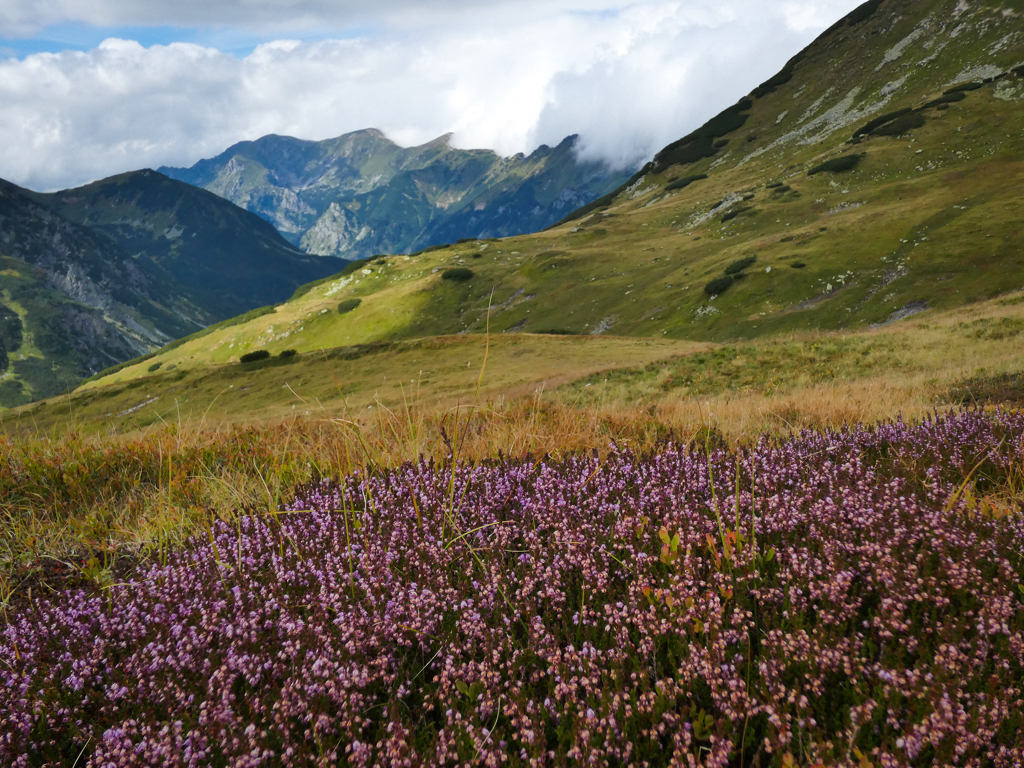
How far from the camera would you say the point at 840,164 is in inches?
3046

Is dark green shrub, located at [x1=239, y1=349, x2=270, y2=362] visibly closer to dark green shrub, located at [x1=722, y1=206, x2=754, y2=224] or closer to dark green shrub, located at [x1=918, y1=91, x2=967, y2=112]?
dark green shrub, located at [x1=722, y1=206, x2=754, y2=224]

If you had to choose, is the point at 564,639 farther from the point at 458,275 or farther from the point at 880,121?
the point at 880,121

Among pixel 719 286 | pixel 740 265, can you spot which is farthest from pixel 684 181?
pixel 719 286

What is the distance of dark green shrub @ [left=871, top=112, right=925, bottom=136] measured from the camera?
78188mm

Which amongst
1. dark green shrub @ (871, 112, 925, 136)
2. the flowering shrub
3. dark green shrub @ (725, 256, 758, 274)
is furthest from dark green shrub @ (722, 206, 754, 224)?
the flowering shrub

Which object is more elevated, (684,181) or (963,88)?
(684,181)

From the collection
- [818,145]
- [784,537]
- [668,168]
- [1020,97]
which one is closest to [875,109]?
[818,145]

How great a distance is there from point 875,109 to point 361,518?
416ft

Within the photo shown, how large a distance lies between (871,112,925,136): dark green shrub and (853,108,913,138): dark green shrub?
296cm

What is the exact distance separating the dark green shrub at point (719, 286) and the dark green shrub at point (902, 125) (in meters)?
46.7

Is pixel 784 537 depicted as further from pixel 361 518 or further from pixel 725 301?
pixel 725 301

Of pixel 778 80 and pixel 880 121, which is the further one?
pixel 778 80

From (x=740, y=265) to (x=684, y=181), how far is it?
253 feet

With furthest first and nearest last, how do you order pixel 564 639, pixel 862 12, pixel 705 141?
pixel 705 141, pixel 862 12, pixel 564 639
